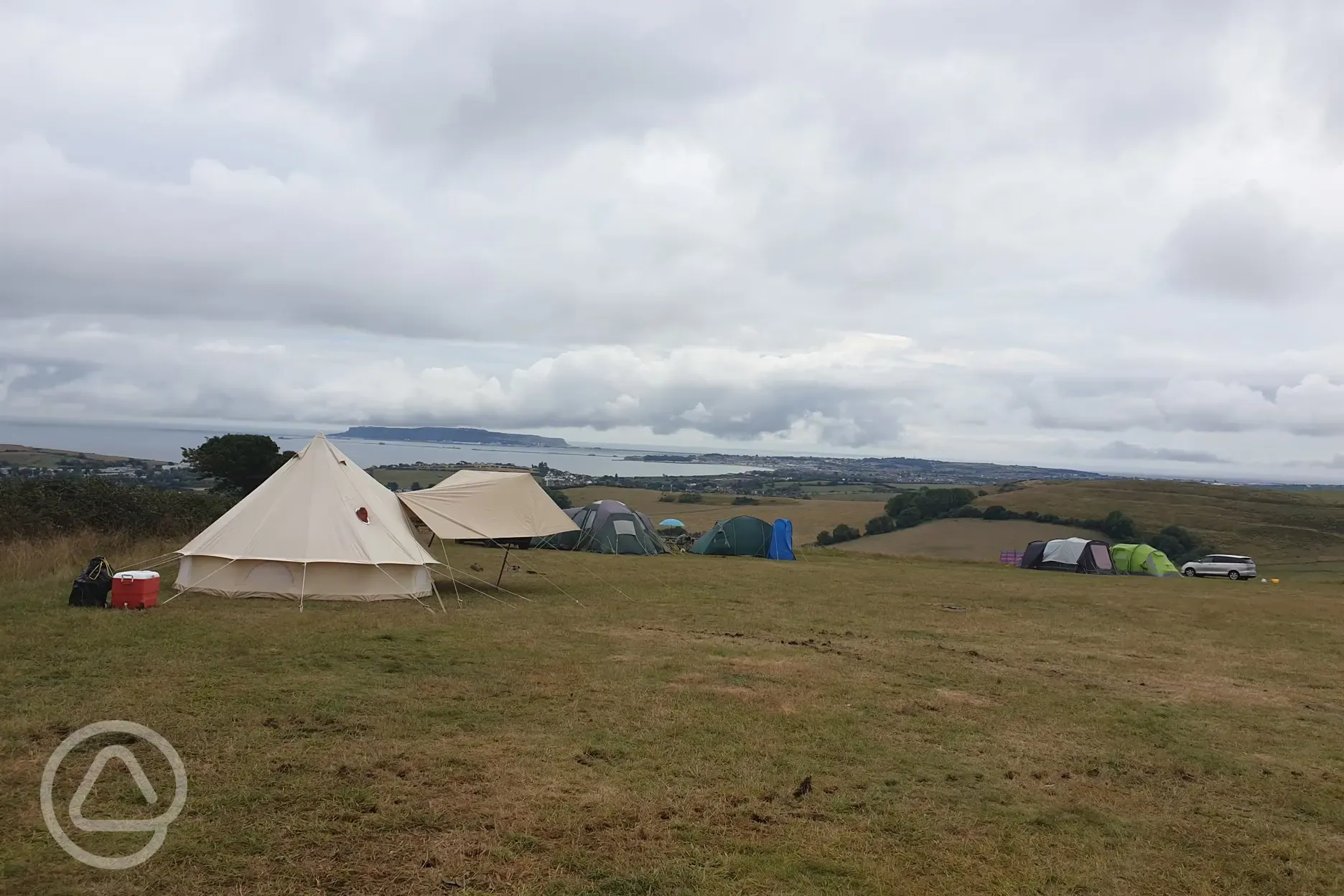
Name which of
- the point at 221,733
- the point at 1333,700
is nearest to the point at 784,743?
the point at 221,733

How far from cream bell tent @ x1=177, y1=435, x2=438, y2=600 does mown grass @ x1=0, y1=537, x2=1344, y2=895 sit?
550mm

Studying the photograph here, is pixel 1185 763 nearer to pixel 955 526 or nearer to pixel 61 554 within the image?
pixel 61 554

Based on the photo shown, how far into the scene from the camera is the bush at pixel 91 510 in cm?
1571

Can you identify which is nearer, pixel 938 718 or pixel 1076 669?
pixel 938 718

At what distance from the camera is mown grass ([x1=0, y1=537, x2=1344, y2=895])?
447 centimetres

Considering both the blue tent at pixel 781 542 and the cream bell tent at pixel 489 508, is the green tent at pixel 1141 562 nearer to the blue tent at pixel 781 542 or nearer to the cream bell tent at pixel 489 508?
the blue tent at pixel 781 542

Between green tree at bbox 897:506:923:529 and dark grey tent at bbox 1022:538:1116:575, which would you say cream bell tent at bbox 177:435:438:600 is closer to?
dark grey tent at bbox 1022:538:1116:575

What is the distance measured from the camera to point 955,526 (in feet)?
146

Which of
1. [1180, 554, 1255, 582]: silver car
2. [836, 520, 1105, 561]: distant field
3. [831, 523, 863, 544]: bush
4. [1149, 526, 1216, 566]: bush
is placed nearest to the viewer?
[1180, 554, 1255, 582]: silver car

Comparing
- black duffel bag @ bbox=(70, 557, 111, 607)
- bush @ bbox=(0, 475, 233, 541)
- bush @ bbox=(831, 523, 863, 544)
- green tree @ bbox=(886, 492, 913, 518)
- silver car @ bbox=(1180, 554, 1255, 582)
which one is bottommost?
bush @ bbox=(831, 523, 863, 544)

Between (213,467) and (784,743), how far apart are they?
2880cm

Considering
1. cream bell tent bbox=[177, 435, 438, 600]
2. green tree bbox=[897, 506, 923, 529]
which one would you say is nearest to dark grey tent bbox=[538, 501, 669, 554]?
cream bell tent bbox=[177, 435, 438, 600]

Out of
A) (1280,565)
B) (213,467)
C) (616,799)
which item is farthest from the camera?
(1280,565)

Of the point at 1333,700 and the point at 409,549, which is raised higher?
the point at 409,549
